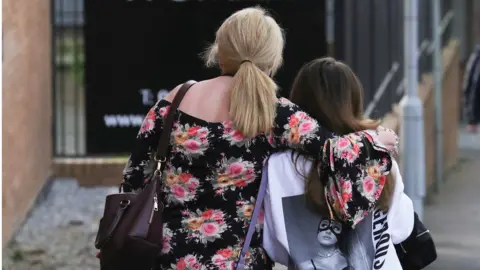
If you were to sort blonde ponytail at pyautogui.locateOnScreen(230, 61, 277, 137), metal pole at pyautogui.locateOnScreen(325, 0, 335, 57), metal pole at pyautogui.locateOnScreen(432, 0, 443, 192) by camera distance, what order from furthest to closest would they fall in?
1. metal pole at pyautogui.locateOnScreen(432, 0, 443, 192)
2. metal pole at pyautogui.locateOnScreen(325, 0, 335, 57)
3. blonde ponytail at pyautogui.locateOnScreen(230, 61, 277, 137)

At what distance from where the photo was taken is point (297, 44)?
816 centimetres

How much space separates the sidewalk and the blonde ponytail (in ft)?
9.54

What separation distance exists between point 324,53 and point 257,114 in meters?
4.99

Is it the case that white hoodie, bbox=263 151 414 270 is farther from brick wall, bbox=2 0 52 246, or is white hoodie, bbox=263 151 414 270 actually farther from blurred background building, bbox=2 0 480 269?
blurred background building, bbox=2 0 480 269

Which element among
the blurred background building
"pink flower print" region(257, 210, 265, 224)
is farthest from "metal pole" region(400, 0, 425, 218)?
"pink flower print" region(257, 210, 265, 224)

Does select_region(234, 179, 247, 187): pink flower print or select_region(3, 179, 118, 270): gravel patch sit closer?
select_region(234, 179, 247, 187): pink flower print

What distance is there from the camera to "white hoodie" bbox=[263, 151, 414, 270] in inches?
132

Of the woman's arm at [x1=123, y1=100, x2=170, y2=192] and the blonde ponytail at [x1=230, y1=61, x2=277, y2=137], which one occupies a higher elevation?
the blonde ponytail at [x1=230, y1=61, x2=277, y2=137]

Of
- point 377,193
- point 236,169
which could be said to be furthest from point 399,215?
point 236,169

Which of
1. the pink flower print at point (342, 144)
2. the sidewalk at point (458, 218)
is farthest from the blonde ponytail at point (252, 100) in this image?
the sidewalk at point (458, 218)

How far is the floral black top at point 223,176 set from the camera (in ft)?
11.0

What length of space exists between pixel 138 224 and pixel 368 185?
780 mm

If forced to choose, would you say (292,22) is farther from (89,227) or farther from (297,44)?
(89,227)

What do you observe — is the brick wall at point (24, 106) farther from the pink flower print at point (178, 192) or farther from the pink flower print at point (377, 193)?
the pink flower print at point (377, 193)
